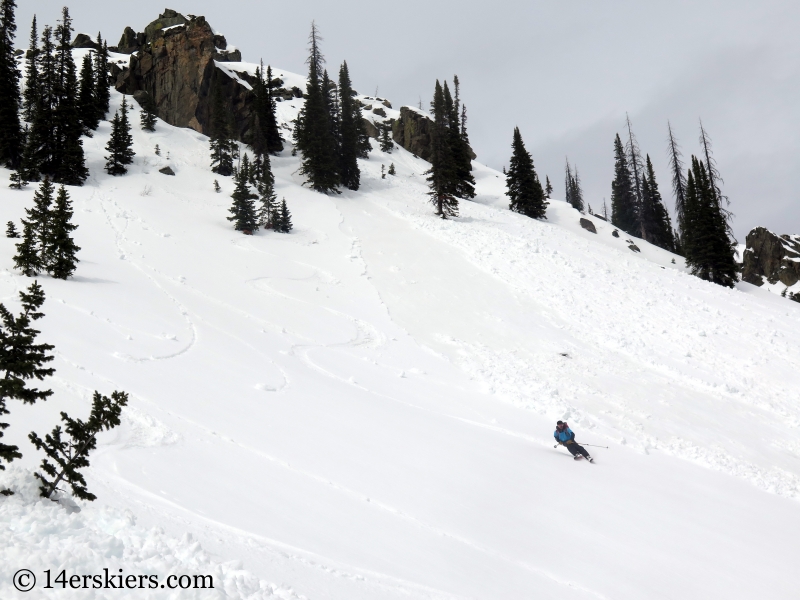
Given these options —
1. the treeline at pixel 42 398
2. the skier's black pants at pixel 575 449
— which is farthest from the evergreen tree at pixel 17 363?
the skier's black pants at pixel 575 449

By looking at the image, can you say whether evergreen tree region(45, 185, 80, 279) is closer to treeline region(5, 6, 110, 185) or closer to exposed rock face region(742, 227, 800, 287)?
treeline region(5, 6, 110, 185)

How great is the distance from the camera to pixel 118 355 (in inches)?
477

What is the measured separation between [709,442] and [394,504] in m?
10.2

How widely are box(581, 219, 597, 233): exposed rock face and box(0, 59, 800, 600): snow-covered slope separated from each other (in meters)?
21.3

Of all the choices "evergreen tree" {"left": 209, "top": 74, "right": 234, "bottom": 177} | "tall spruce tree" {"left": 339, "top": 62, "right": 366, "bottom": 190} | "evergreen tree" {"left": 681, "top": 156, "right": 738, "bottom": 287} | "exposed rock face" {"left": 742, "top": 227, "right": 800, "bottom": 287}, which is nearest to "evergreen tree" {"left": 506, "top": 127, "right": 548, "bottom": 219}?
"evergreen tree" {"left": 681, "top": 156, "right": 738, "bottom": 287}

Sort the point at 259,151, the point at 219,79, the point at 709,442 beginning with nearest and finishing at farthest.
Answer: the point at 709,442 → the point at 259,151 → the point at 219,79

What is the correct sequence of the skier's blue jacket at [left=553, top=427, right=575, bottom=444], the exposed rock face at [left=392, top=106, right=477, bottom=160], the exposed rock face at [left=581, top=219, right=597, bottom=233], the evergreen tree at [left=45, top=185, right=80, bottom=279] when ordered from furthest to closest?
the exposed rock face at [left=392, top=106, right=477, bottom=160] < the exposed rock face at [left=581, top=219, right=597, bottom=233] < the evergreen tree at [left=45, top=185, right=80, bottom=279] < the skier's blue jacket at [left=553, top=427, right=575, bottom=444]

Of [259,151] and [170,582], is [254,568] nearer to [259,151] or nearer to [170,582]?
[170,582]

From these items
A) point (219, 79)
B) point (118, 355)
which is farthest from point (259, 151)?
point (118, 355)

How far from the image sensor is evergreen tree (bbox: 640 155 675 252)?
209 feet

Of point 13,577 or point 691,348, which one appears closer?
point 13,577

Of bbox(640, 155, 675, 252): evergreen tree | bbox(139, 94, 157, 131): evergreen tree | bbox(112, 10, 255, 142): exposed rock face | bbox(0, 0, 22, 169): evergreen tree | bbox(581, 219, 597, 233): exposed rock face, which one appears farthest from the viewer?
bbox(640, 155, 675, 252): evergreen tree

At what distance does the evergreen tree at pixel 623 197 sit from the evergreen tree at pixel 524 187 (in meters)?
20.6

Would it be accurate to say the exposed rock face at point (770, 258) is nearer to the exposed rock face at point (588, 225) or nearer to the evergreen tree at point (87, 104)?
the exposed rock face at point (588, 225)
